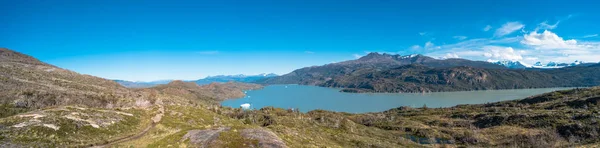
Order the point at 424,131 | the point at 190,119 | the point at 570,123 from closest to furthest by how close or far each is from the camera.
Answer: the point at 190,119
the point at 570,123
the point at 424,131

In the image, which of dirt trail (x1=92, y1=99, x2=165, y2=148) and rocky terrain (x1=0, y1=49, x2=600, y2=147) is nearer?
rocky terrain (x1=0, y1=49, x2=600, y2=147)

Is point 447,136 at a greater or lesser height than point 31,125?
lesser

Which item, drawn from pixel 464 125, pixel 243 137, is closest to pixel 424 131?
pixel 464 125

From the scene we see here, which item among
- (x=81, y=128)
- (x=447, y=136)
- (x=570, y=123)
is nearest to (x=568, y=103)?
(x=570, y=123)

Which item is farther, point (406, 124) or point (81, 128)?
point (406, 124)

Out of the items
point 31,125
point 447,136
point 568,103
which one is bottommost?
point 447,136

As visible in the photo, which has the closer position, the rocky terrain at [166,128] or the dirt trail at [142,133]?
the rocky terrain at [166,128]

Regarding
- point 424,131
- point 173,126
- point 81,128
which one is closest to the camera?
point 81,128

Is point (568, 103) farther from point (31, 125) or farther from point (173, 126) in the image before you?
point (31, 125)

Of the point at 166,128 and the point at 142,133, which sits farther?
the point at 166,128
